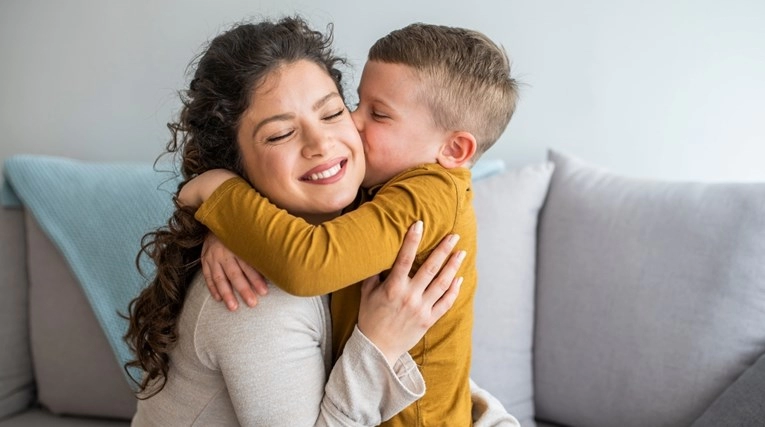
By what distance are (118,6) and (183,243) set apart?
1.31 meters

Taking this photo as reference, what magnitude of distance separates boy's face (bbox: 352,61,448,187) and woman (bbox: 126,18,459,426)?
3.1 inches

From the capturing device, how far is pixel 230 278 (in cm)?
121

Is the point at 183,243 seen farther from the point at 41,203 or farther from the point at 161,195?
the point at 41,203

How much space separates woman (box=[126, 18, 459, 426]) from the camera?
46.2 inches

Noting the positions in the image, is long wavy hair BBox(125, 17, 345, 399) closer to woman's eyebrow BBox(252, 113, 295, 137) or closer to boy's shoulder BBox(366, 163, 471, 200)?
woman's eyebrow BBox(252, 113, 295, 137)

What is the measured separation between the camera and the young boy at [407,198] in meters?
1.14

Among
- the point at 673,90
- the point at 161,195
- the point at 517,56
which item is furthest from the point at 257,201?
the point at 673,90

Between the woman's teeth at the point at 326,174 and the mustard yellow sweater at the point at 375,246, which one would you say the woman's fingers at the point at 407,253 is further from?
the woman's teeth at the point at 326,174

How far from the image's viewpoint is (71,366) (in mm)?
2059

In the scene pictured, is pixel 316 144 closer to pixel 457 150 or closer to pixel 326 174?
pixel 326 174

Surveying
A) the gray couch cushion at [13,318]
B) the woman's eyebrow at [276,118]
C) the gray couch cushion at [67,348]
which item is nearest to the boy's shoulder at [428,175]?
the woman's eyebrow at [276,118]

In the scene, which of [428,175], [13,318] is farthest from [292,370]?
[13,318]

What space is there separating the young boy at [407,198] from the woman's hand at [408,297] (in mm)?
28

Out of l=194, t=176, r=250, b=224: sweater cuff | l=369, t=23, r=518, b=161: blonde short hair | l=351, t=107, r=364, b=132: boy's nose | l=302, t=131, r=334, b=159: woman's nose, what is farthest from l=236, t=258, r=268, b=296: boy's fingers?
l=369, t=23, r=518, b=161: blonde short hair
